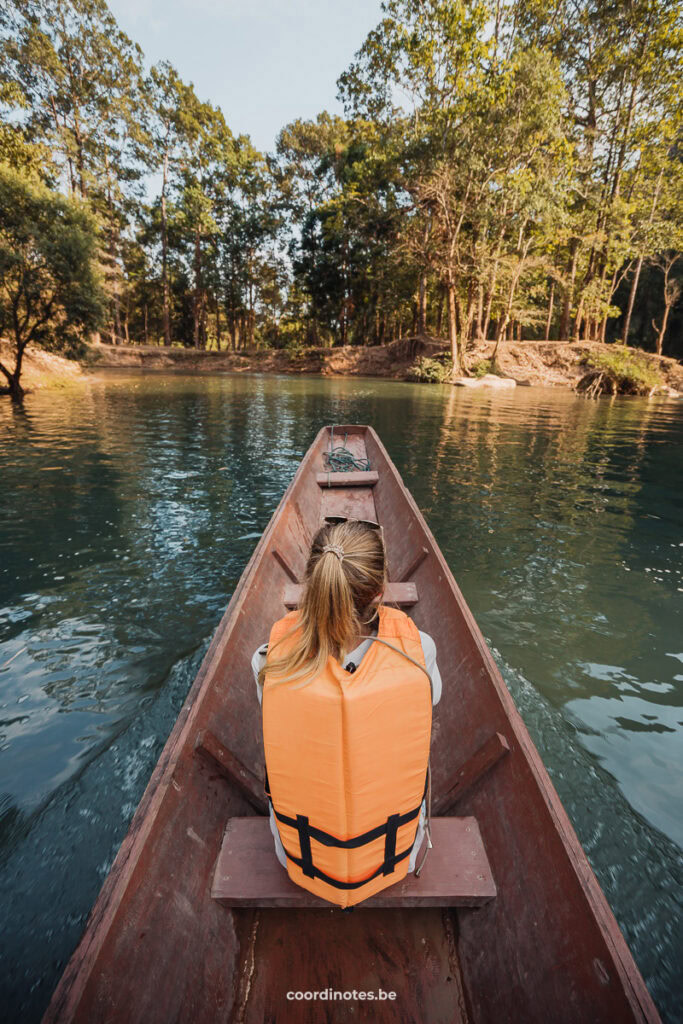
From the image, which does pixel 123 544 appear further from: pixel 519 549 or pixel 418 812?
pixel 418 812

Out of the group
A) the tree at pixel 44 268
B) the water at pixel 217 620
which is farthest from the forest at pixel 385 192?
the water at pixel 217 620

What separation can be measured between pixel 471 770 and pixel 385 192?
42.0m

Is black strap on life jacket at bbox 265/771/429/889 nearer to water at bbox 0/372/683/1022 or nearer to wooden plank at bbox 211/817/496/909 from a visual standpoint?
wooden plank at bbox 211/817/496/909

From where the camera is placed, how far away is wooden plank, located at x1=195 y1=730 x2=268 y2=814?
2.32 metres

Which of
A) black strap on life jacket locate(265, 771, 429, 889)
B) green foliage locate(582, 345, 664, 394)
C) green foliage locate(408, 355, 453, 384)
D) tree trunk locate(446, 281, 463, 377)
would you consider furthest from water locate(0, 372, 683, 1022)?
green foliage locate(408, 355, 453, 384)

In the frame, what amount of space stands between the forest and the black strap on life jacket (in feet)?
64.3

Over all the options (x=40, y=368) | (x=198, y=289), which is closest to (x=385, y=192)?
(x=198, y=289)

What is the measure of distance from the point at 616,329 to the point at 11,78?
49610 mm

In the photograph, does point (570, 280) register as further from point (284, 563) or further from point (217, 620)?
point (217, 620)

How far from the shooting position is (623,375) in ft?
87.0

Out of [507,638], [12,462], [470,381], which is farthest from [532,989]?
[470,381]

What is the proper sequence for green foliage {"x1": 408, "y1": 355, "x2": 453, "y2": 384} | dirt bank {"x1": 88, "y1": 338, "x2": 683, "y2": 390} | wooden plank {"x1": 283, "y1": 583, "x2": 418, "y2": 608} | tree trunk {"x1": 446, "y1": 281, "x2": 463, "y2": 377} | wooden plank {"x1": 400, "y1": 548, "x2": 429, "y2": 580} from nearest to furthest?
wooden plank {"x1": 283, "y1": 583, "x2": 418, "y2": 608} < wooden plank {"x1": 400, "y1": 548, "x2": 429, "y2": 580} < tree trunk {"x1": 446, "y1": 281, "x2": 463, "y2": 377} < green foliage {"x1": 408, "y1": 355, "x2": 453, "y2": 384} < dirt bank {"x1": 88, "y1": 338, "x2": 683, "y2": 390}

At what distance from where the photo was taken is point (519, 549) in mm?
6551

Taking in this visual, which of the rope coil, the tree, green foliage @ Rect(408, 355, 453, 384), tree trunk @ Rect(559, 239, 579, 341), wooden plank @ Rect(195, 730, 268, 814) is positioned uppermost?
tree trunk @ Rect(559, 239, 579, 341)
